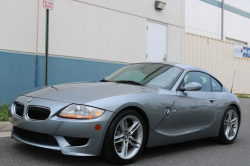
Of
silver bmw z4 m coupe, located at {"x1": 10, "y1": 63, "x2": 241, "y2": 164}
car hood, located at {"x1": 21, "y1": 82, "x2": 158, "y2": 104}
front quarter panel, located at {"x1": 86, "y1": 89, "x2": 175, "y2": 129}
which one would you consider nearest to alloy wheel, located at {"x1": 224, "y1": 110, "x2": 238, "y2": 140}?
silver bmw z4 m coupe, located at {"x1": 10, "y1": 63, "x2": 241, "y2": 164}

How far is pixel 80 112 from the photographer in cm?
Result: 319

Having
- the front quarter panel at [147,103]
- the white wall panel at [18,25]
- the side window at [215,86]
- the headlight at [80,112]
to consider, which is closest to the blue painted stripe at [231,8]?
the white wall panel at [18,25]

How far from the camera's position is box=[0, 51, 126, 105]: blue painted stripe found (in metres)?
7.30

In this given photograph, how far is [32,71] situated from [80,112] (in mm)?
4988

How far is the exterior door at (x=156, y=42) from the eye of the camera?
10.9 meters

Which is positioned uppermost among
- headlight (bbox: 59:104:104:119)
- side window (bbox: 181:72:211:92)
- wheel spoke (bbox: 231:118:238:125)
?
side window (bbox: 181:72:211:92)

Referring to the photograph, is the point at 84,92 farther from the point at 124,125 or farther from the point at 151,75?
the point at 151,75

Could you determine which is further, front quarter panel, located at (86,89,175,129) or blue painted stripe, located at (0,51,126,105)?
blue painted stripe, located at (0,51,126,105)

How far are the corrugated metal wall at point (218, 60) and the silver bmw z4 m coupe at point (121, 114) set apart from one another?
891 centimetres

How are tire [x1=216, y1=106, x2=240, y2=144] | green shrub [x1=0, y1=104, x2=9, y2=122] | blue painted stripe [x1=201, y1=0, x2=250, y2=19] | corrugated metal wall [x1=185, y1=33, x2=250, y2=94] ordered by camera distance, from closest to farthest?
tire [x1=216, y1=106, x2=240, y2=144]
green shrub [x1=0, y1=104, x2=9, y2=122]
corrugated metal wall [x1=185, y1=33, x2=250, y2=94]
blue painted stripe [x1=201, y1=0, x2=250, y2=19]

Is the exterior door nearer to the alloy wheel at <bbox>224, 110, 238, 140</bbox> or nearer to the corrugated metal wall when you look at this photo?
the corrugated metal wall

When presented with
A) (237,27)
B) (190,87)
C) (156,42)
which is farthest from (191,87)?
(237,27)

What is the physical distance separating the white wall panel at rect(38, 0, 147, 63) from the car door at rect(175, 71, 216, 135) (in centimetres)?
453

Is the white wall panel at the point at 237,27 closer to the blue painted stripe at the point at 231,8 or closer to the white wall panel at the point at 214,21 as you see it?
the white wall panel at the point at 214,21
